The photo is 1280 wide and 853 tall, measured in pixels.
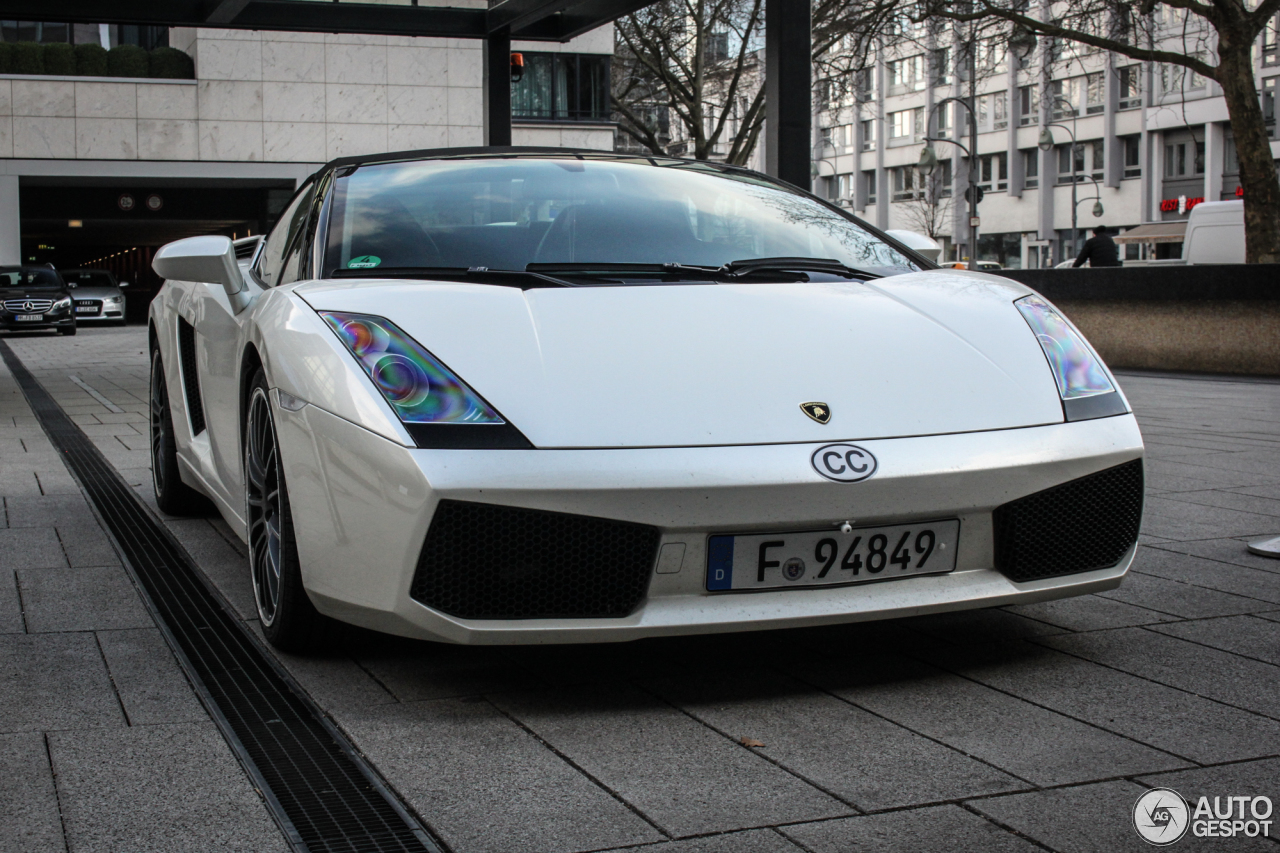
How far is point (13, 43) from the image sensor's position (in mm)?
35625

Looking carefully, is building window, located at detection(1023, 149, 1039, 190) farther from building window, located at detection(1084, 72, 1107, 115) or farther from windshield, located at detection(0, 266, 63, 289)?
windshield, located at detection(0, 266, 63, 289)

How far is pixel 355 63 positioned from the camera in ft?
123

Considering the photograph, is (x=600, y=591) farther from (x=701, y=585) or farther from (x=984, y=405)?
(x=984, y=405)

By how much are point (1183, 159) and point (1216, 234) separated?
41.3m

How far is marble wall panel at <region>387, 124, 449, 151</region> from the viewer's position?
37719 mm

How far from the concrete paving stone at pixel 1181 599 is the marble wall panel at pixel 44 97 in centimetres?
3624

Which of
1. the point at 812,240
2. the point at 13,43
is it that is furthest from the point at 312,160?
the point at 812,240

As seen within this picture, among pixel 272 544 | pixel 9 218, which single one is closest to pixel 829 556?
pixel 272 544

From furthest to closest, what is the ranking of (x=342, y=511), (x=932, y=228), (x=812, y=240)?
(x=932, y=228) → (x=812, y=240) → (x=342, y=511)

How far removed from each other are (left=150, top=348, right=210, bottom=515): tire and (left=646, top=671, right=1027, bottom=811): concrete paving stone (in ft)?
9.43

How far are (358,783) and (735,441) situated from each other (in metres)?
0.95

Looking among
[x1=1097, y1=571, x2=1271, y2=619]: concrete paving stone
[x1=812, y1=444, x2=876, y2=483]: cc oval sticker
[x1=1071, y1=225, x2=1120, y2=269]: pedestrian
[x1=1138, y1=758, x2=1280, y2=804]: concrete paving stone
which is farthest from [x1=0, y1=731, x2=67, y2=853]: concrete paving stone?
[x1=1071, y1=225, x2=1120, y2=269]: pedestrian

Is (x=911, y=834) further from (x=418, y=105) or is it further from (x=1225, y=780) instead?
(x=418, y=105)

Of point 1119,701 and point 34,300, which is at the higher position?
point 34,300
